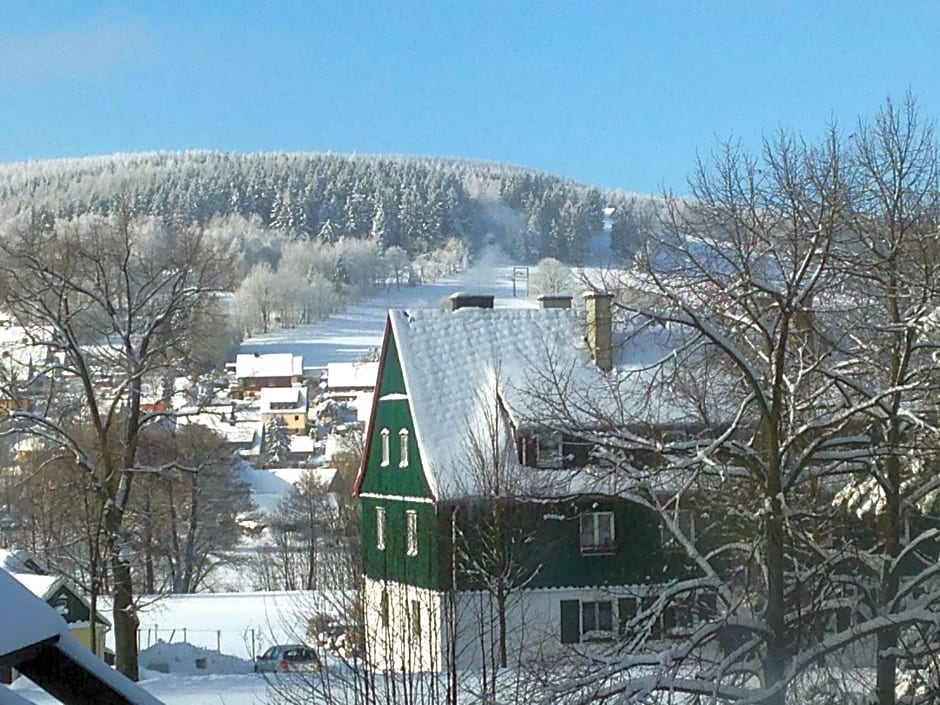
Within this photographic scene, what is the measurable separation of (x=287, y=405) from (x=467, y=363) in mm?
82960

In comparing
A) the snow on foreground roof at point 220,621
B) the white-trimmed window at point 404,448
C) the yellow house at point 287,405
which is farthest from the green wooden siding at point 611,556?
the yellow house at point 287,405

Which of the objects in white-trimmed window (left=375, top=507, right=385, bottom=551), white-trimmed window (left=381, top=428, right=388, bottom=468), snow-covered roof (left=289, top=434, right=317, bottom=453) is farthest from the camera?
snow-covered roof (left=289, top=434, right=317, bottom=453)

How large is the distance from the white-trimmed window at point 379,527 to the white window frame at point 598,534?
16.7ft

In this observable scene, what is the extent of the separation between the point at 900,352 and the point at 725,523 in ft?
10.5

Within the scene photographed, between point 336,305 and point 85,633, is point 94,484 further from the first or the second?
point 336,305

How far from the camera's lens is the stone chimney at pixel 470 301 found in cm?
3164

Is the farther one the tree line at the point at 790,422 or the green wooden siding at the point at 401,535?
the green wooden siding at the point at 401,535

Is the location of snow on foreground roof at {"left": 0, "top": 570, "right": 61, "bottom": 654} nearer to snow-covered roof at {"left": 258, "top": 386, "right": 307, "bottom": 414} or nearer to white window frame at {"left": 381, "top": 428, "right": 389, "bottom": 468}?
white window frame at {"left": 381, "top": 428, "right": 389, "bottom": 468}

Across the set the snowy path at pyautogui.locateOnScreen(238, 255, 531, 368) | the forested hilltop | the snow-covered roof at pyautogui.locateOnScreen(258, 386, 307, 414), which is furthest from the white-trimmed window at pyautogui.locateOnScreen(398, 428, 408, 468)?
the forested hilltop

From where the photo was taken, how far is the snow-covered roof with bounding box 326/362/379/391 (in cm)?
10888

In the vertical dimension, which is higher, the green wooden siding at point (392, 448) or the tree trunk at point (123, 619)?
the green wooden siding at point (392, 448)

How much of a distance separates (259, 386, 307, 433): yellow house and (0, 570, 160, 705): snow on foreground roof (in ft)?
341

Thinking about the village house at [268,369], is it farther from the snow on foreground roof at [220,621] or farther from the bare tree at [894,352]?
the bare tree at [894,352]

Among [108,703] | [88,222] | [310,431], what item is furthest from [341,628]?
[310,431]
